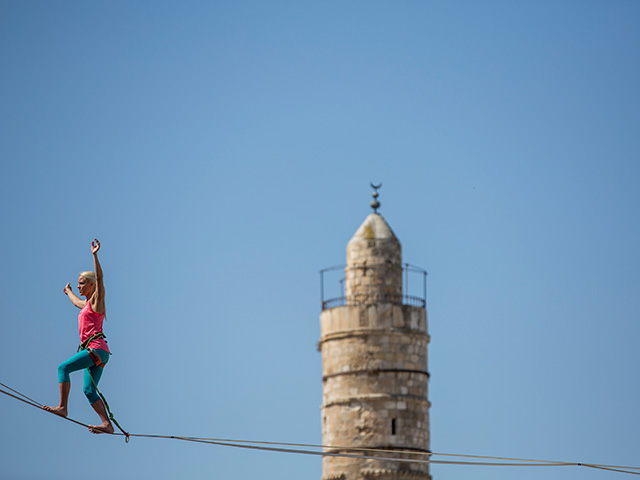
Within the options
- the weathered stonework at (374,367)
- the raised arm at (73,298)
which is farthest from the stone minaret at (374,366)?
the raised arm at (73,298)

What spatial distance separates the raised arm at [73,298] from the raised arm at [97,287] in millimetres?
469

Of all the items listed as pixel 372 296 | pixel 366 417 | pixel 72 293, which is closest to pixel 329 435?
pixel 366 417

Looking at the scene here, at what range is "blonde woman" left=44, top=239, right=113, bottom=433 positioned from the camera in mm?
19062

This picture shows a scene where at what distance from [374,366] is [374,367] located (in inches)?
A: 1.6

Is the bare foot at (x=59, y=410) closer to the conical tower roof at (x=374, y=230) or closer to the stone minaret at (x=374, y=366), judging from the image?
the stone minaret at (x=374, y=366)

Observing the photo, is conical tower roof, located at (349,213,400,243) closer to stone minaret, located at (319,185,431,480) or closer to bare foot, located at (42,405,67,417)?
stone minaret, located at (319,185,431,480)

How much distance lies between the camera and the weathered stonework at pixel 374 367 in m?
45.9

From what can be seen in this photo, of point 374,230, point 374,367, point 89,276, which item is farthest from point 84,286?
point 374,230

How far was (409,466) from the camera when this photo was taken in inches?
1821

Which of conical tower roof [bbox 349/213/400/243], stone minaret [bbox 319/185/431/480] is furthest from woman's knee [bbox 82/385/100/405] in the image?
conical tower roof [bbox 349/213/400/243]

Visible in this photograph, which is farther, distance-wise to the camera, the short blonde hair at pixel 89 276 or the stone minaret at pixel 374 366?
the stone minaret at pixel 374 366

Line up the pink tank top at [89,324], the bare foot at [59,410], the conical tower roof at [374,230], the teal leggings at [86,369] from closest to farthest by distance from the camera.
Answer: the bare foot at [59,410], the teal leggings at [86,369], the pink tank top at [89,324], the conical tower roof at [374,230]

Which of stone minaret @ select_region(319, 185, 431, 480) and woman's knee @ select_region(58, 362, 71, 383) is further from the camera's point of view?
stone minaret @ select_region(319, 185, 431, 480)

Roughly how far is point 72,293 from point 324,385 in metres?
27.5
